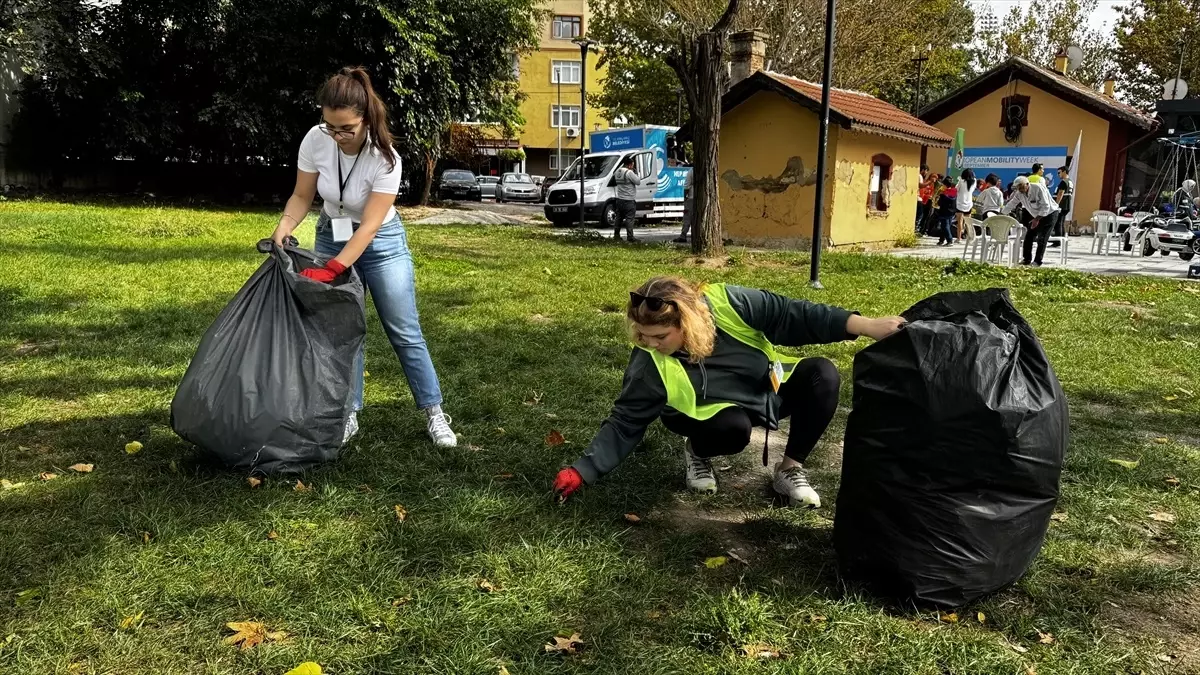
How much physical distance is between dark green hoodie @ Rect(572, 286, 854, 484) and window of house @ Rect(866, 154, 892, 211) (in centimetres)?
1359

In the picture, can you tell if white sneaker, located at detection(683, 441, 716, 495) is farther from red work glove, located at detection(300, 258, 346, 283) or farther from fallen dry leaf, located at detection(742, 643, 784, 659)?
red work glove, located at detection(300, 258, 346, 283)

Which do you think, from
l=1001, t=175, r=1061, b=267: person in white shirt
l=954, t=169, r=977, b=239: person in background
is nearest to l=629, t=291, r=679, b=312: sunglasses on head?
l=1001, t=175, r=1061, b=267: person in white shirt

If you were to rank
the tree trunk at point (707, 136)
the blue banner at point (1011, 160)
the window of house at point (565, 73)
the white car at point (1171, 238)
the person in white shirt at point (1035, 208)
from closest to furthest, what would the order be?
the tree trunk at point (707, 136), the person in white shirt at point (1035, 208), the white car at point (1171, 238), the blue banner at point (1011, 160), the window of house at point (565, 73)

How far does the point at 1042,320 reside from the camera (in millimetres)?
7246

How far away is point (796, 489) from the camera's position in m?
3.11

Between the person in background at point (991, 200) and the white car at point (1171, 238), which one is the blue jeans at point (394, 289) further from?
the person in background at point (991, 200)

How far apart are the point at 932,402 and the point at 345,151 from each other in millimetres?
2381

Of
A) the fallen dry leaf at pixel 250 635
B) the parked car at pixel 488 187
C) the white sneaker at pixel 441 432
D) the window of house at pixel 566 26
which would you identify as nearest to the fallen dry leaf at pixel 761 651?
the fallen dry leaf at pixel 250 635

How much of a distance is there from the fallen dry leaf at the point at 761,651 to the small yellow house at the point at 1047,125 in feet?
73.5

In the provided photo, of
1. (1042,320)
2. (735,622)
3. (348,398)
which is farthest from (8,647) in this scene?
(1042,320)

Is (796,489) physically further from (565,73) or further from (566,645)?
(565,73)

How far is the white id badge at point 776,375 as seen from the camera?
9.72 feet

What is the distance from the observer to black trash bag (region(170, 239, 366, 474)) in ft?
9.97

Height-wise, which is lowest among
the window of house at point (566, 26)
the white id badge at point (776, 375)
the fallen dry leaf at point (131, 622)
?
the fallen dry leaf at point (131, 622)
